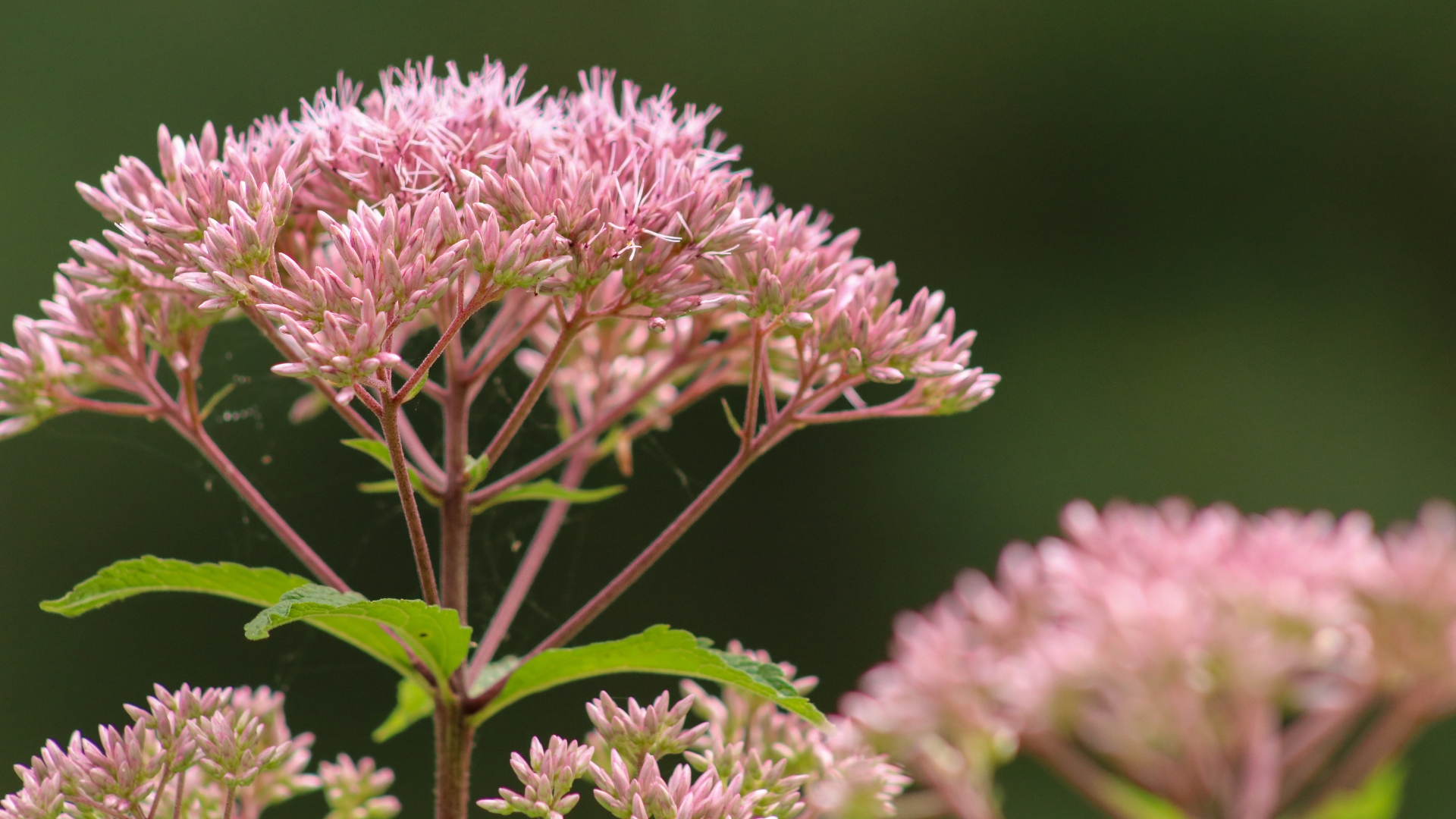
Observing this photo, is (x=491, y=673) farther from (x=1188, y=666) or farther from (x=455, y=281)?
(x=1188, y=666)

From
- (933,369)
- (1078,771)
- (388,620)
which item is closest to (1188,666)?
(1078,771)

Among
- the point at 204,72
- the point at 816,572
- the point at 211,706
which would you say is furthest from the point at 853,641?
the point at 211,706

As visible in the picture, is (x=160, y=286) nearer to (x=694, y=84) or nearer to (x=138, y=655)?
(x=138, y=655)

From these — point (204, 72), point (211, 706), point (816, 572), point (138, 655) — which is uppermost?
point (204, 72)

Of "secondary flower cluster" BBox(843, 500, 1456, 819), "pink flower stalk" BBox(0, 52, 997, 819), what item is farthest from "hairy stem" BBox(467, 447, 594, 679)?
"secondary flower cluster" BBox(843, 500, 1456, 819)

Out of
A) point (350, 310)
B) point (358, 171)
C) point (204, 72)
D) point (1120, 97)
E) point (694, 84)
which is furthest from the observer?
point (1120, 97)

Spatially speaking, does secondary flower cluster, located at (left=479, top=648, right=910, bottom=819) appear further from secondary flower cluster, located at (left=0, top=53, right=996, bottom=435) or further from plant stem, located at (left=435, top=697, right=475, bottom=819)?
secondary flower cluster, located at (left=0, top=53, right=996, bottom=435)
